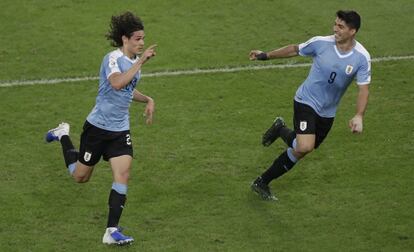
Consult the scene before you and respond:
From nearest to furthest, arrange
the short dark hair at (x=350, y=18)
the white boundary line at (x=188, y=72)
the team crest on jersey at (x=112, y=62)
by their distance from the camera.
Answer: the team crest on jersey at (x=112, y=62), the short dark hair at (x=350, y=18), the white boundary line at (x=188, y=72)

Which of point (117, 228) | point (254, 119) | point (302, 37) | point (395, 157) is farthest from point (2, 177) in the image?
point (302, 37)

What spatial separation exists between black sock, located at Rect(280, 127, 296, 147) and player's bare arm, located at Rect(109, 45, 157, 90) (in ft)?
8.84

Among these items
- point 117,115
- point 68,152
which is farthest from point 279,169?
point 68,152

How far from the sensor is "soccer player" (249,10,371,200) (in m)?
11.4

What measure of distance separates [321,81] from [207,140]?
8.01ft

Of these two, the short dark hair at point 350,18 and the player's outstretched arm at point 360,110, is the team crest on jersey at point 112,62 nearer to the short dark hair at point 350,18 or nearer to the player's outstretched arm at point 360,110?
the player's outstretched arm at point 360,110

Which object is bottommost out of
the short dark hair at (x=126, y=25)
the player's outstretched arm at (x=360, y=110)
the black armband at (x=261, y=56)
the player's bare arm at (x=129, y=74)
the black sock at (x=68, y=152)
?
the black sock at (x=68, y=152)

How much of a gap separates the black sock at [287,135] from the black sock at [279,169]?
30 centimetres

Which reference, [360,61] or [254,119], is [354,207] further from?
[254,119]

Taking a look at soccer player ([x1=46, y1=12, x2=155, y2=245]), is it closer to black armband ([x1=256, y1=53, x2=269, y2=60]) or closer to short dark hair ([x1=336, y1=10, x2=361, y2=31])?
black armband ([x1=256, y1=53, x2=269, y2=60])

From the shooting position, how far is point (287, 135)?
12.4 m

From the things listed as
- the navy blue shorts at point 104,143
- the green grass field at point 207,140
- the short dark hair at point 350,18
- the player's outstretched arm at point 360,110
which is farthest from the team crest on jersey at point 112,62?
the short dark hair at point 350,18

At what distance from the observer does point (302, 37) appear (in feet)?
56.0

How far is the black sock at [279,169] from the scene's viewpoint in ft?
38.9
